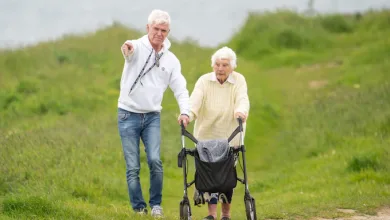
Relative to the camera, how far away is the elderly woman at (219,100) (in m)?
8.75

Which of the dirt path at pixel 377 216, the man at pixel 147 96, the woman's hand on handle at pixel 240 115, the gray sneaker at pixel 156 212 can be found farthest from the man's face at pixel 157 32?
the dirt path at pixel 377 216

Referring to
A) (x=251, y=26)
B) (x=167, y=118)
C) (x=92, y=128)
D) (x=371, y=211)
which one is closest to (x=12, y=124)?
(x=92, y=128)

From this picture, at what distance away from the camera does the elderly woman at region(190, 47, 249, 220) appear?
875cm

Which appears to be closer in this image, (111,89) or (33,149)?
(33,149)

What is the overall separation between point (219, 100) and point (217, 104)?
0.17 ft

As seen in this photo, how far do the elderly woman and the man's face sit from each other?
675 millimetres

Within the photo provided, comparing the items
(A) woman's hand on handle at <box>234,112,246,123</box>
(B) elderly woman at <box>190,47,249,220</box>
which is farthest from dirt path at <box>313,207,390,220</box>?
(A) woman's hand on handle at <box>234,112,246,123</box>

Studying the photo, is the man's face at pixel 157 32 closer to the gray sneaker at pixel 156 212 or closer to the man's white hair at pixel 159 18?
the man's white hair at pixel 159 18

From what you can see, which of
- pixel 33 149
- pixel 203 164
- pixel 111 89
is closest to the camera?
pixel 203 164

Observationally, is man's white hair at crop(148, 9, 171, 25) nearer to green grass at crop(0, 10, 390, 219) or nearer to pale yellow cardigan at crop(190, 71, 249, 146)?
pale yellow cardigan at crop(190, 71, 249, 146)

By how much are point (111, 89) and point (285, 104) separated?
4.85 m

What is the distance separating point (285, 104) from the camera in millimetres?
21359

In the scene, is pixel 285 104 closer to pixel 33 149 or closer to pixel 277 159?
pixel 277 159

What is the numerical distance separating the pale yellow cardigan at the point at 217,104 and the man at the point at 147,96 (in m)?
0.28
